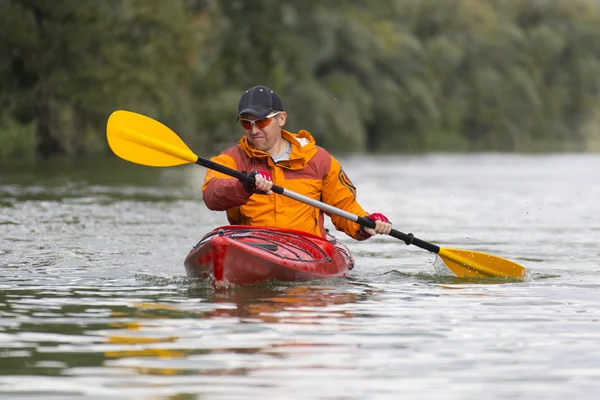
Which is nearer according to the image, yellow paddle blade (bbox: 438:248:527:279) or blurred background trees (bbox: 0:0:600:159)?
yellow paddle blade (bbox: 438:248:527:279)

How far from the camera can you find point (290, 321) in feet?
25.2

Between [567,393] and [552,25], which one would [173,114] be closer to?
[552,25]

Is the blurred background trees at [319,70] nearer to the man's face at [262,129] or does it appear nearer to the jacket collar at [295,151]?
the jacket collar at [295,151]

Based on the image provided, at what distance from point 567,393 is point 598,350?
1.18 metres

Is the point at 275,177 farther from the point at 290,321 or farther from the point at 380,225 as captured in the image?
the point at 290,321

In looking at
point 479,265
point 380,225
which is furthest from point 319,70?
point 380,225

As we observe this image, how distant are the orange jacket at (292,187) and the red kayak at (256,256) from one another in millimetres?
208

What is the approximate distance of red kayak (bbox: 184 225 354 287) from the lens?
9.00m

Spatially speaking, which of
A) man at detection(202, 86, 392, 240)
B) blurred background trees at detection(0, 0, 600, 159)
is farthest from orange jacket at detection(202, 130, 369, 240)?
blurred background trees at detection(0, 0, 600, 159)

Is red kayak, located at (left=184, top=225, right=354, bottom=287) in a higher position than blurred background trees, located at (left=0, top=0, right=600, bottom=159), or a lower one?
lower

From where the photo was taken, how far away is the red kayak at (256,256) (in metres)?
9.00

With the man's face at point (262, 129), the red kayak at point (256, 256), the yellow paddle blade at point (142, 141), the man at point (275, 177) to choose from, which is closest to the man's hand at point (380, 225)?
the man at point (275, 177)

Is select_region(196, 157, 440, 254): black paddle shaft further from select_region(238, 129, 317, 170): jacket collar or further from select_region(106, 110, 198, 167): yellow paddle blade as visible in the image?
select_region(106, 110, 198, 167): yellow paddle blade

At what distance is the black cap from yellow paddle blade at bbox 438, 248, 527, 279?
7.24 ft
